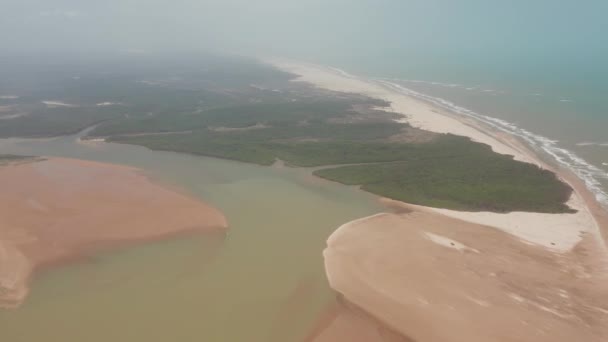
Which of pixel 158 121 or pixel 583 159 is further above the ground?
pixel 583 159

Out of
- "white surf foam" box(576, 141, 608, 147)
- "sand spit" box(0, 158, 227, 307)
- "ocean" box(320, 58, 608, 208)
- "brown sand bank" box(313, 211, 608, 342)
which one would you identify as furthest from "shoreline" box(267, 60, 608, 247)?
"sand spit" box(0, 158, 227, 307)

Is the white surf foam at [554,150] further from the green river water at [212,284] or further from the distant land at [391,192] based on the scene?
the green river water at [212,284]

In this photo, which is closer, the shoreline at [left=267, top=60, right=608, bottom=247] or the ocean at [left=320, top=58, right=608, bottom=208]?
the shoreline at [left=267, top=60, right=608, bottom=247]

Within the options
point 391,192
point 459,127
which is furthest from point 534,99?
point 391,192

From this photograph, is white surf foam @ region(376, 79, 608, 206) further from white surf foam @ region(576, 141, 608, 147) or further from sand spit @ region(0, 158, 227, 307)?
sand spit @ region(0, 158, 227, 307)

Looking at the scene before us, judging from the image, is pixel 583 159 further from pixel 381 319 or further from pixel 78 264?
pixel 78 264

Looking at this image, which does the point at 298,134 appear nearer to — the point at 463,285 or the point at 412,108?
the point at 412,108

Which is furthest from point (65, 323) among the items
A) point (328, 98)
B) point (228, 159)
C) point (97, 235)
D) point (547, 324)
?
point (328, 98)
